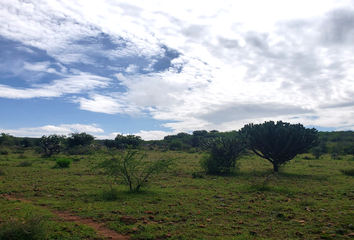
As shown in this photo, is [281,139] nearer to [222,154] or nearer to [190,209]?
[222,154]

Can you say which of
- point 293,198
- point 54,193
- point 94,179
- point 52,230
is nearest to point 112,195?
point 54,193

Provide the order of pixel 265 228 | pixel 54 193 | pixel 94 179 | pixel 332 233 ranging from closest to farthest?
1. pixel 332 233
2. pixel 265 228
3. pixel 54 193
4. pixel 94 179

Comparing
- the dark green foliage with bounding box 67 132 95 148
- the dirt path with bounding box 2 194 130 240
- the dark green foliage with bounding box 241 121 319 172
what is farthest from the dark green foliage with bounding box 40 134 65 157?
the dirt path with bounding box 2 194 130 240

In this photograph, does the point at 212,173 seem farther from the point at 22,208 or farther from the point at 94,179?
the point at 22,208

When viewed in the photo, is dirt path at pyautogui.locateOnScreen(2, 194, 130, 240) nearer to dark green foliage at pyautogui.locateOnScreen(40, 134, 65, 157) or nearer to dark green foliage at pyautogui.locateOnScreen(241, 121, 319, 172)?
dark green foliage at pyautogui.locateOnScreen(241, 121, 319, 172)

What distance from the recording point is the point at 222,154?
61.3ft

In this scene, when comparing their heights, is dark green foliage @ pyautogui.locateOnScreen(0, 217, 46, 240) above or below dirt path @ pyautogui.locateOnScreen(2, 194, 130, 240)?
above

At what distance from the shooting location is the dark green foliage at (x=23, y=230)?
540cm

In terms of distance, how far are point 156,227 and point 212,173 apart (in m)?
11.9

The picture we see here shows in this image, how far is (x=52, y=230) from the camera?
248 inches

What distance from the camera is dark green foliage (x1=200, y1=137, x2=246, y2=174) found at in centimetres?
1809

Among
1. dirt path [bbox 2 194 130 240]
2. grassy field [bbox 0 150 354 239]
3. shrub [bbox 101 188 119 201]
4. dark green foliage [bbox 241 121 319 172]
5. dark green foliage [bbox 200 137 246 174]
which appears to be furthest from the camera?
dark green foliage [bbox 241 121 319 172]

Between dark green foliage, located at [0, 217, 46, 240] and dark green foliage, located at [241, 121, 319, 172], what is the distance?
629 inches

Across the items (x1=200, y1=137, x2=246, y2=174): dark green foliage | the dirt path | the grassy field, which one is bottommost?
the dirt path
